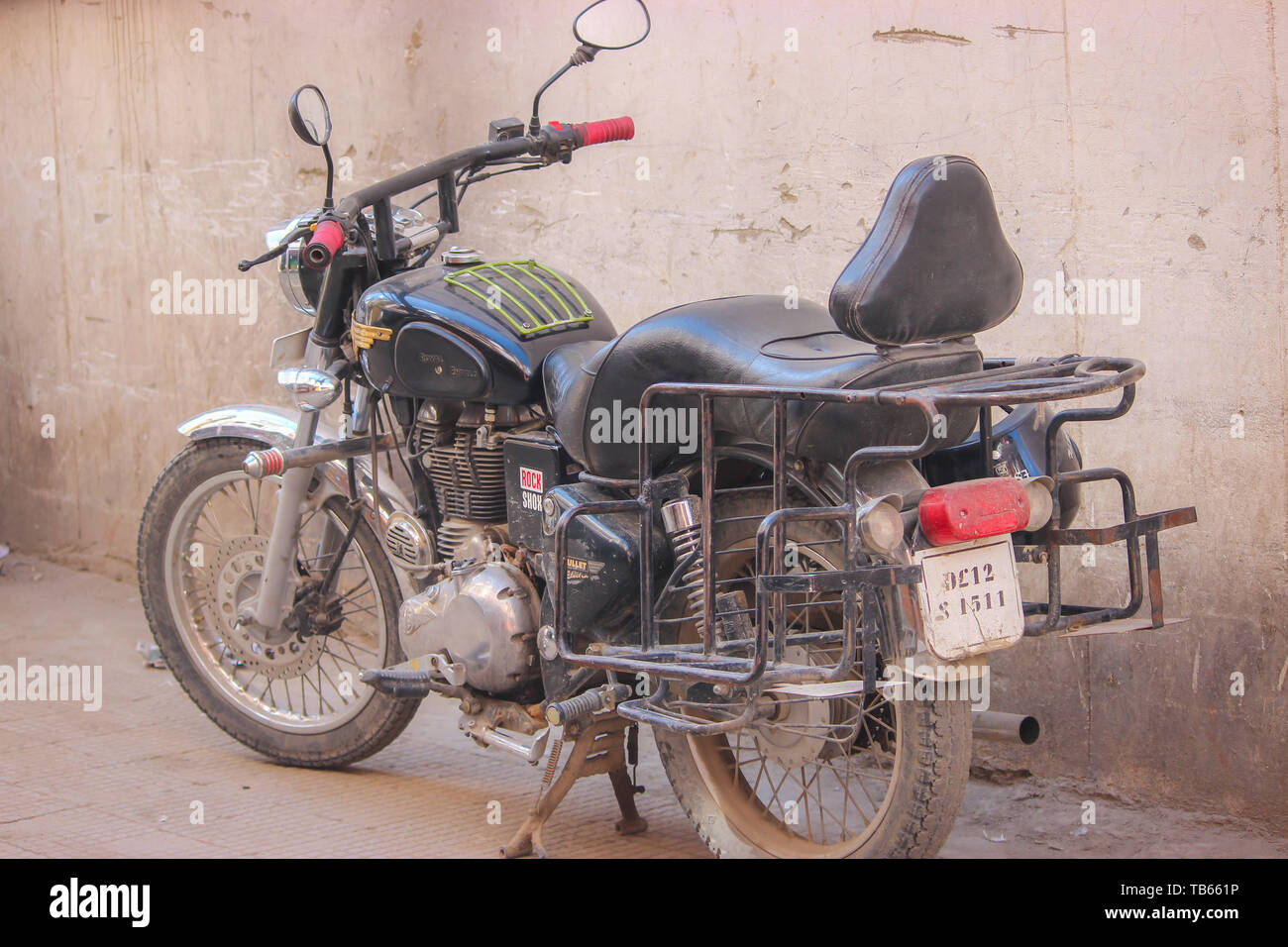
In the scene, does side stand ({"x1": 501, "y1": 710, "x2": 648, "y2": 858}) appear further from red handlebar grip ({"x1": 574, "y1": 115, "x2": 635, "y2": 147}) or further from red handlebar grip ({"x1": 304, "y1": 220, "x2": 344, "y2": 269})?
red handlebar grip ({"x1": 574, "y1": 115, "x2": 635, "y2": 147})

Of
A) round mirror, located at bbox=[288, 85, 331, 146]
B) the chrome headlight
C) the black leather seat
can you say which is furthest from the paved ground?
round mirror, located at bbox=[288, 85, 331, 146]

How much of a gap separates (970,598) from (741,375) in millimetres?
633

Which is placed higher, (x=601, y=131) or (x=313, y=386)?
(x=601, y=131)

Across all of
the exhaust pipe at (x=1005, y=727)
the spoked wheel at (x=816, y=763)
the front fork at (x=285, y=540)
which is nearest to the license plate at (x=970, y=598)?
the spoked wheel at (x=816, y=763)

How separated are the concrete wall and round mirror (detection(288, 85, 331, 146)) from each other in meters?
1.36

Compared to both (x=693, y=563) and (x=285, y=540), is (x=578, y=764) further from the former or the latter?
(x=285, y=540)

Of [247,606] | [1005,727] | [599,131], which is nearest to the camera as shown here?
[1005,727]

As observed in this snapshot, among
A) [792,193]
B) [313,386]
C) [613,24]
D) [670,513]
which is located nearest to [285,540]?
[313,386]

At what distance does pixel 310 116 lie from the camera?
3.47m

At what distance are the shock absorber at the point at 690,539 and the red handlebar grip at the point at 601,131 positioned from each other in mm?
1108

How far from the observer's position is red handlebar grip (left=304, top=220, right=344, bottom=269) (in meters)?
3.49

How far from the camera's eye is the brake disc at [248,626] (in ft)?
13.5

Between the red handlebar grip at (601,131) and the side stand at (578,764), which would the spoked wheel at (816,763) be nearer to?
the side stand at (578,764)

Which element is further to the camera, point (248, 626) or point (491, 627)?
point (248, 626)
